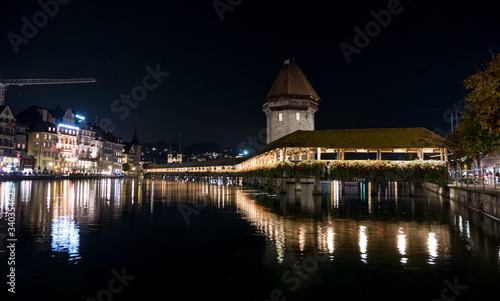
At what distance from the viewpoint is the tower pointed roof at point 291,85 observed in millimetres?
74525

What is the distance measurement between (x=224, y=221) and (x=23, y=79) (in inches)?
7078

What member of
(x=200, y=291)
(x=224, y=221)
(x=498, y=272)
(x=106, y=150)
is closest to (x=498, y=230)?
(x=498, y=272)

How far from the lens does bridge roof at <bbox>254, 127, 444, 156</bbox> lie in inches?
1351

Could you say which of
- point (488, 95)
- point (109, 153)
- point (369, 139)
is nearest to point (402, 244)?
point (488, 95)

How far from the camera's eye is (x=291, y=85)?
248 ft

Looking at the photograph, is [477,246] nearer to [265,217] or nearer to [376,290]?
[376,290]

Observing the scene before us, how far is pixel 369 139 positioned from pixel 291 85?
135 ft

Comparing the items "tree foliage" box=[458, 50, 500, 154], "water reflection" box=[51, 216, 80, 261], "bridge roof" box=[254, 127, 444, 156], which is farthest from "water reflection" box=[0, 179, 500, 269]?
"bridge roof" box=[254, 127, 444, 156]

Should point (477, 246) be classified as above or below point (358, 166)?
below

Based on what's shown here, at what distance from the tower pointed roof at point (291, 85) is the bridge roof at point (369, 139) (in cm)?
3733

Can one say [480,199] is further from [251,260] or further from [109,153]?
[109,153]

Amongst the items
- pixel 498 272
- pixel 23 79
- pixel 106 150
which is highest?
pixel 23 79

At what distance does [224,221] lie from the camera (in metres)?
17.4

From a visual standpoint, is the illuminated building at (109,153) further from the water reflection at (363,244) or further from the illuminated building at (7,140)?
the water reflection at (363,244)
